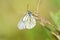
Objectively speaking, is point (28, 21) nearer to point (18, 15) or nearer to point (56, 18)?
point (56, 18)

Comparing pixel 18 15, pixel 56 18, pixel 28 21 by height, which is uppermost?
pixel 18 15

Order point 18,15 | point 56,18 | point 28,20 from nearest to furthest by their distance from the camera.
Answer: point 28,20 < point 56,18 < point 18,15

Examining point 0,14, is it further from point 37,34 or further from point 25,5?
point 37,34

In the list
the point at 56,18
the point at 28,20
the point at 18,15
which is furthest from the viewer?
the point at 18,15

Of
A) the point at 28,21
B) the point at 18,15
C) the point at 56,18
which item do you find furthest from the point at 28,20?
the point at 18,15

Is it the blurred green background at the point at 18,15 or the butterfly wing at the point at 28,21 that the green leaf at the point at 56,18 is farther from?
Answer: the butterfly wing at the point at 28,21

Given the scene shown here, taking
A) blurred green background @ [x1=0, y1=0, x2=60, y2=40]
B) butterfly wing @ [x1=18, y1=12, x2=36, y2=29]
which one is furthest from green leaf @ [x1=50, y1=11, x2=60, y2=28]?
butterfly wing @ [x1=18, y1=12, x2=36, y2=29]

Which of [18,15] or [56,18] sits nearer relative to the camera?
[56,18]

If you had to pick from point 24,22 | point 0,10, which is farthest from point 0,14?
point 24,22

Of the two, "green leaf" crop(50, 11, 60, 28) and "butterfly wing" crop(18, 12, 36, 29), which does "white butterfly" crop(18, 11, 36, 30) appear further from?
"green leaf" crop(50, 11, 60, 28)
